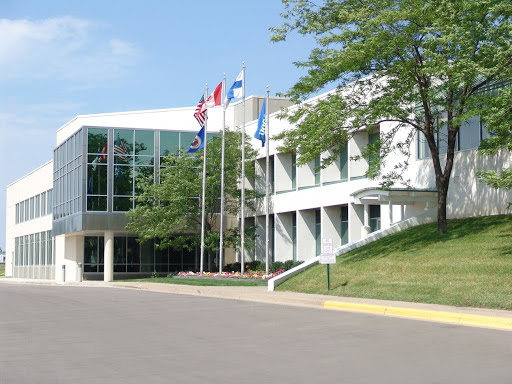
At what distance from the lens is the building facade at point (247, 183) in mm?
29219

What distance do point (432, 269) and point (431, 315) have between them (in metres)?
5.78

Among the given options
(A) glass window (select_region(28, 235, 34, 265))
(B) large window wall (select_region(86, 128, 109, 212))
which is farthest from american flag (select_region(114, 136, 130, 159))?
(A) glass window (select_region(28, 235, 34, 265))

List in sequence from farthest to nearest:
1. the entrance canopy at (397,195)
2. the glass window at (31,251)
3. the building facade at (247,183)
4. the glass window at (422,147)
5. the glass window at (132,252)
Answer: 1. the glass window at (31,251)
2. the glass window at (132,252)
3. the glass window at (422,147)
4. the building facade at (247,183)
5. the entrance canopy at (397,195)

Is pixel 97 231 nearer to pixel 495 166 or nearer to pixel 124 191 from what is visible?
pixel 124 191

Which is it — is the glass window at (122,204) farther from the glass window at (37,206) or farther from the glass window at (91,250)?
the glass window at (37,206)

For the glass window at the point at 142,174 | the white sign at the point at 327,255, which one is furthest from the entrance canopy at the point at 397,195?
the glass window at the point at 142,174

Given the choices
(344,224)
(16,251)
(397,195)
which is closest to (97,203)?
(344,224)

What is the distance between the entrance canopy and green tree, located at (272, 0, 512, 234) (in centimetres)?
111

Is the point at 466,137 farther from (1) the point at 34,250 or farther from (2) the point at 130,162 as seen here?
(1) the point at 34,250

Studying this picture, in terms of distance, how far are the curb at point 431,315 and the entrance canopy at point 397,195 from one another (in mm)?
9721

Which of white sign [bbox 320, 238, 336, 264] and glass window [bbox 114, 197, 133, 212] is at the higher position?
glass window [bbox 114, 197, 133, 212]

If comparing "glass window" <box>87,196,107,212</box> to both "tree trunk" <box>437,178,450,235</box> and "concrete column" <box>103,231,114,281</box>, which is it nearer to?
"concrete column" <box>103,231,114,281</box>

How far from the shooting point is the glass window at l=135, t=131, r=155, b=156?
46316mm

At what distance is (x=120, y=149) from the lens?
45875 millimetres
